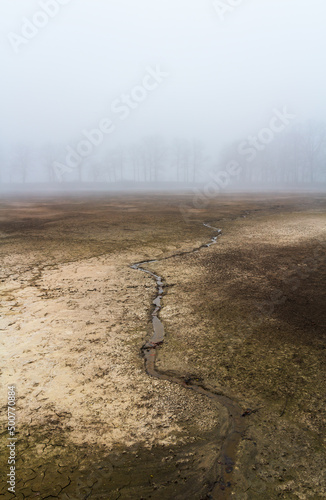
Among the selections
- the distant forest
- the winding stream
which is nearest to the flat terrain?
the winding stream

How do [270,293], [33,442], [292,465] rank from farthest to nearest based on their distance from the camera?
[270,293] → [33,442] → [292,465]

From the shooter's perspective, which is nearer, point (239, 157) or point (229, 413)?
point (229, 413)

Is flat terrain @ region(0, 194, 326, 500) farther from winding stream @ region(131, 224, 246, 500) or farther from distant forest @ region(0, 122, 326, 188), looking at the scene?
distant forest @ region(0, 122, 326, 188)

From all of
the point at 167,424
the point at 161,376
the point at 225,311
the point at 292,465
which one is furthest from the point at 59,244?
the point at 292,465

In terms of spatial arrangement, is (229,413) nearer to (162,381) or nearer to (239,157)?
(162,381)

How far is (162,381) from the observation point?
Answer: 2.61 metres

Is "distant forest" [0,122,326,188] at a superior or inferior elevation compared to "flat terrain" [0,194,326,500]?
superior

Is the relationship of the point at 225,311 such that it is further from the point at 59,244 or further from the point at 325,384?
the point at 59,244

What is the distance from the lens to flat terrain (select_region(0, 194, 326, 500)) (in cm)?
179

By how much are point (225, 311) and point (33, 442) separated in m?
2.58

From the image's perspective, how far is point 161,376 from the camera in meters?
2.68

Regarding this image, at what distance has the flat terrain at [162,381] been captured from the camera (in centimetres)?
179

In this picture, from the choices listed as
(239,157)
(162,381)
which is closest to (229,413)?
(162,381)

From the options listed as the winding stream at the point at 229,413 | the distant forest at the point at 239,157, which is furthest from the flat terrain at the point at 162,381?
the distant forest at the point at 239,157
